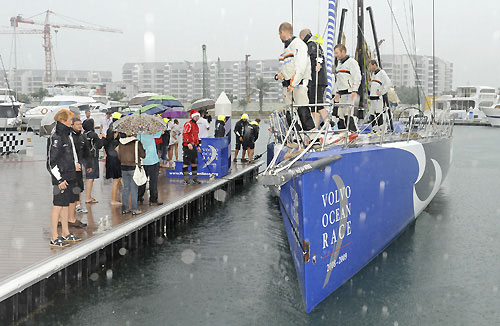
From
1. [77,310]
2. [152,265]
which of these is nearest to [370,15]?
[152,265]

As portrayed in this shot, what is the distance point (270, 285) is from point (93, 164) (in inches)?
170

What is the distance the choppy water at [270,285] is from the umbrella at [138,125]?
6.83 feet

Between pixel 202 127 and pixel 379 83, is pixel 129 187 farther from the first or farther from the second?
pixel 379 83

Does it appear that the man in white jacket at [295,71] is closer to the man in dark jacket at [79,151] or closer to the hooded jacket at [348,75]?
the hooded jacket at [348,75]

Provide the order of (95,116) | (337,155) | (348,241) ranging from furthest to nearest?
(95,116) < (348,241) < (337,155)

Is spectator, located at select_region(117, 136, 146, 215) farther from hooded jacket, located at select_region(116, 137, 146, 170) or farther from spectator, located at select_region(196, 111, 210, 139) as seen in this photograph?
spectator, located at select_region(196, 111, 210, 139)

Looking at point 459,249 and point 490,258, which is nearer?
point 490,258

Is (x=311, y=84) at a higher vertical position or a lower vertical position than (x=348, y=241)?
higher

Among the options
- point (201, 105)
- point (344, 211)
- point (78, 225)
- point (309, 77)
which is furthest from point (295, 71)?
point (201, 105)

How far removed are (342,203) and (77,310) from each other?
3.44m

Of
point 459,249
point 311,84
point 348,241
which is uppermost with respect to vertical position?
point 311,84

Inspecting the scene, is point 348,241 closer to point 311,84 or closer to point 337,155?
point 337,155

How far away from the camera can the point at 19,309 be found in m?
5.86

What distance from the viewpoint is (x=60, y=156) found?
643 centimetres
